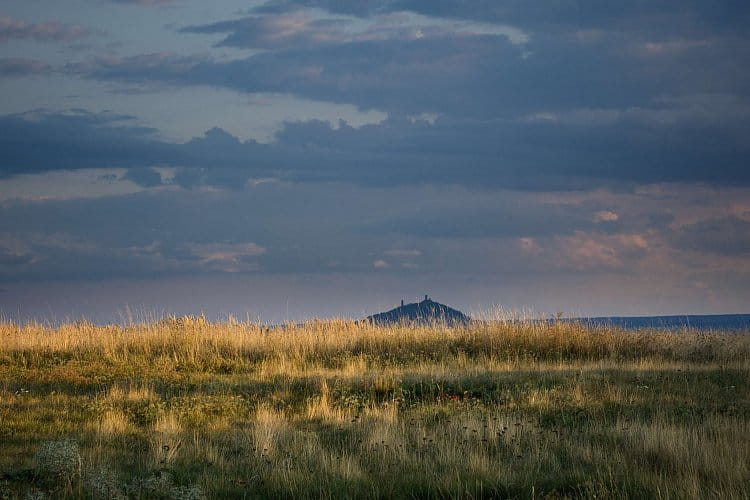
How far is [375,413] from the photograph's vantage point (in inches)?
520

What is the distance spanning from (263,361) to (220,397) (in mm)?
7199

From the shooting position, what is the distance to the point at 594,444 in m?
10.7

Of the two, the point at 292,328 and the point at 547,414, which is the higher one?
the point at 292,328

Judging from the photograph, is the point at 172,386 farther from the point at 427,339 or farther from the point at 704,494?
the point at 704,494

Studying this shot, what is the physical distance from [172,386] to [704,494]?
12364 millimetres

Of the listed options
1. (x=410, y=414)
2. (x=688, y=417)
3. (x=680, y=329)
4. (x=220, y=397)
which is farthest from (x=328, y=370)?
(x=680, y=329)

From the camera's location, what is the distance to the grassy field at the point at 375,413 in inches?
350

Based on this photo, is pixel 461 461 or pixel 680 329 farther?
pixel 680 329

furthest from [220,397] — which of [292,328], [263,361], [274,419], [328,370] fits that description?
[292,328]

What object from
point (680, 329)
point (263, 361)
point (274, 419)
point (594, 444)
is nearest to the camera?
point (594, 444)

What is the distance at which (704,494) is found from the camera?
8234 mm

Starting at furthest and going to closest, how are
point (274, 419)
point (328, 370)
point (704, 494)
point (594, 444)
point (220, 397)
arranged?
1. point (328, 370)
2. point (220, 397)
3. point (274, 419)
4. point (594, 444)
5. point (704, 494)

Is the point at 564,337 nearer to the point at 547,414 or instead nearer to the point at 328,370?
the point at 328,370

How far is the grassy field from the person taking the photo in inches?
350
